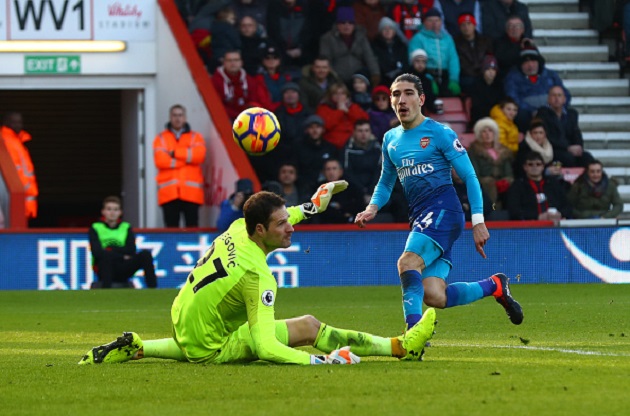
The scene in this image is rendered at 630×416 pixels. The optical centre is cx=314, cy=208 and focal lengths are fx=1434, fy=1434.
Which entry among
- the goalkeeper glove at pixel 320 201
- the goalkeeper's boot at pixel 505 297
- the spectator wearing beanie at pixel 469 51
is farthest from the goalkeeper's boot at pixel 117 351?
the spectator wearing beanie at pixel 469 51

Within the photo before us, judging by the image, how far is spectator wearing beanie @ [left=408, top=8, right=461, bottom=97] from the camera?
20.3 m

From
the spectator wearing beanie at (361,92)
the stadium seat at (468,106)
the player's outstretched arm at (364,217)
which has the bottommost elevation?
the player's outstretched arm at (364,217)

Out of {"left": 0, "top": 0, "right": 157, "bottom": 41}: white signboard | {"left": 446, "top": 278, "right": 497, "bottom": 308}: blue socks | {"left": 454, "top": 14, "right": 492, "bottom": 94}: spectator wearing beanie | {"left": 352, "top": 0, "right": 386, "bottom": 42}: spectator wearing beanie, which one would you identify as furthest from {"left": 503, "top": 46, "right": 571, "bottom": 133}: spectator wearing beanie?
{"left": 446, "top": 278, "right": 497, "bottom": 308}: blue socks

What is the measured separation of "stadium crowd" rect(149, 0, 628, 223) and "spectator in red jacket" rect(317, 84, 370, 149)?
0.01 meters

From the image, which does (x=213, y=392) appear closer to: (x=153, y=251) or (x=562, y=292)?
(x=562, y=292)

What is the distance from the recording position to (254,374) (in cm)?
792

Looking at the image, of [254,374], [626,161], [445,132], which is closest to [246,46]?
[626,161]

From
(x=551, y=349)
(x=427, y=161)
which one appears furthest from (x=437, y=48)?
(x=551, y=349)

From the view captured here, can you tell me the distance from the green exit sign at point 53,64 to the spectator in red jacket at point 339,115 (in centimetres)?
379

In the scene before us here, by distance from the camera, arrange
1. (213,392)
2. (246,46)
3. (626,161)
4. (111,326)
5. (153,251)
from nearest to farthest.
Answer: (213,392) → (111,326) → (153,251) → (246,46) → (626,161)

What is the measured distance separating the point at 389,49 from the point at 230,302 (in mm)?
12602

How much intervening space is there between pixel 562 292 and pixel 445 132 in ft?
22.6

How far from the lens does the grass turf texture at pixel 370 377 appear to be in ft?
21.8

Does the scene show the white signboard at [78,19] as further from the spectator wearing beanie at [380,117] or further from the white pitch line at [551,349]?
the white pitch line at [551,349]
